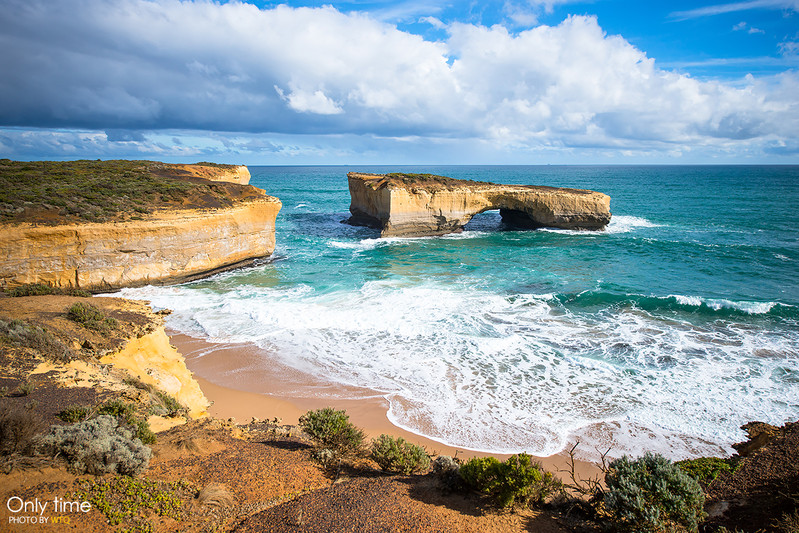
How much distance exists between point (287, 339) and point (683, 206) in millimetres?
53373

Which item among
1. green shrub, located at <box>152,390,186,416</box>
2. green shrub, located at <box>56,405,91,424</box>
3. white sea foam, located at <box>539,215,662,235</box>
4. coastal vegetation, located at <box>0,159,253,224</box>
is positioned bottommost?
green shrub, located at <box>152,390,186,416</box>

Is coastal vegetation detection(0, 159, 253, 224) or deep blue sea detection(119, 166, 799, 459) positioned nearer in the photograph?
deep blue sea detection(119, 166, 799, 459)

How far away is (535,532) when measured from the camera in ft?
16.8

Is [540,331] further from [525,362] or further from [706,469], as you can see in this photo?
[706,469]

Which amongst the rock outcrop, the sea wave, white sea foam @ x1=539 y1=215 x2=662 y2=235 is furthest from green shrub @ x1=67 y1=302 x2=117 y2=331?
white sea foam @ x1=539 y1=215 x2=662 y2=235

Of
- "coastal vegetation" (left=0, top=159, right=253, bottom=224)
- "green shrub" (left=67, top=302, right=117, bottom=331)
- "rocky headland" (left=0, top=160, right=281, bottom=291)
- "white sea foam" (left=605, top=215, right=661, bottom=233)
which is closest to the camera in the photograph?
"green shrub" (left=67, top=302, right=117, bottom=331)

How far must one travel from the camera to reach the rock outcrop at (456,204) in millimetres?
32719

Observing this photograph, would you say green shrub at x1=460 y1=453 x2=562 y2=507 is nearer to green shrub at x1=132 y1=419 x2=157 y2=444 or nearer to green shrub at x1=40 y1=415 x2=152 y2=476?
green shrub at x1=40 y1=415 x2=152 y2=476

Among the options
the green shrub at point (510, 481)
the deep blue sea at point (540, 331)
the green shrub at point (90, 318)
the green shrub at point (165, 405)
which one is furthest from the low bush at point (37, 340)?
the green shrub at point (510, 481)

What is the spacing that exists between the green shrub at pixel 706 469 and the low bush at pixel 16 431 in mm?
8838

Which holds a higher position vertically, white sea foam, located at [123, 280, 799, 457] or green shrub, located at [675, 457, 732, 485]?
green shrub, located at [675, 457, 732, 485]

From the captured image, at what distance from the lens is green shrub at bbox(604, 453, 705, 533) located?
484 cm

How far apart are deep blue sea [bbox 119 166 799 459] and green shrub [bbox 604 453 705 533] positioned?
368cm

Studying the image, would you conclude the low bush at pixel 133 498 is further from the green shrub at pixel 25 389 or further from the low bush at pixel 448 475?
the low bush at pixel 448 475
